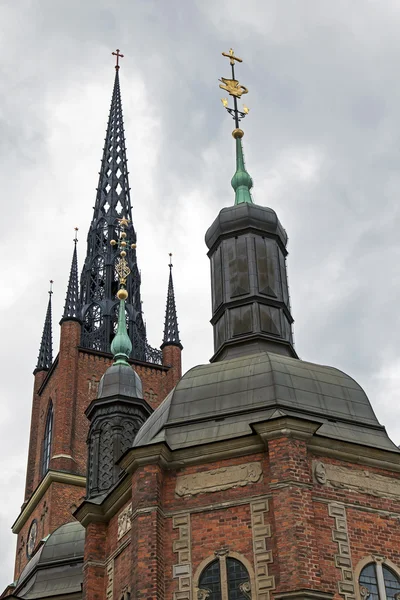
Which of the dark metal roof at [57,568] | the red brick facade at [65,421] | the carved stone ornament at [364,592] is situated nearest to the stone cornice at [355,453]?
the carved stone ornament at [364,592]

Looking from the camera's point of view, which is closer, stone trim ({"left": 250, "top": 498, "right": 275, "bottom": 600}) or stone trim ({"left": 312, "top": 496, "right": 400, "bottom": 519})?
stone trim ({"left": 250, "top": 498, "right": 275, "bottom": 600})

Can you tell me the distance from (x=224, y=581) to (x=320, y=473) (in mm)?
3021

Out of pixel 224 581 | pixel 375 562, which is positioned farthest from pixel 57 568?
pixel 375 562

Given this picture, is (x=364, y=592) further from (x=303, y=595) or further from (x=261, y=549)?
(x=261, y=549)

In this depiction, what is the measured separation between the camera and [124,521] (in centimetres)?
2373

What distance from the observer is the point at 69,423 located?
185 ft

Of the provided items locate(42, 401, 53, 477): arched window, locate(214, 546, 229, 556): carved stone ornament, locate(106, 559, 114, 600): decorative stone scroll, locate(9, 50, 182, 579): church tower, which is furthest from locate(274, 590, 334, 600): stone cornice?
locate(42, 401, 53, 477): arched window

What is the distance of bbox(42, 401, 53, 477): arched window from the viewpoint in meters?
58.2

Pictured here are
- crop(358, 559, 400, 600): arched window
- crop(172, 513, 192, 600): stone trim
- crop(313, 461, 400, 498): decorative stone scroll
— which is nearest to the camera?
crop(358, 559, 400, 600): arched window

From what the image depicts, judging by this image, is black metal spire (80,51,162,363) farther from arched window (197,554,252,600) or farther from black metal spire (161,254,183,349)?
arched window (197,554,252,600)

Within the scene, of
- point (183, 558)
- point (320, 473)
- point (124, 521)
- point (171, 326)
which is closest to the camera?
point (183, 558)

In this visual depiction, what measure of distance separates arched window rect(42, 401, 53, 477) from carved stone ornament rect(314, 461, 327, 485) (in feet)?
120

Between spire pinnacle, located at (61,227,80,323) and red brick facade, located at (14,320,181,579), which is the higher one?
spire pinnacle, located at (61,227,80,323)

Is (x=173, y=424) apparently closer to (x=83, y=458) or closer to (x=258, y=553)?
(x=258, y=553)
